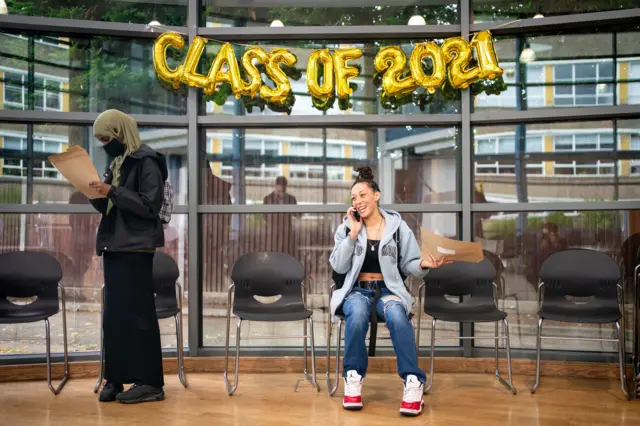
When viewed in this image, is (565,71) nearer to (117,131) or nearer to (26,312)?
(117,131)

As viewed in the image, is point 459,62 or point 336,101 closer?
point 459,62

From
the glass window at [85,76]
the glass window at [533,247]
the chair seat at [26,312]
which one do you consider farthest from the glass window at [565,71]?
the chair seat at [26,312]

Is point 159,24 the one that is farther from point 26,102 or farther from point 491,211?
point 491,211

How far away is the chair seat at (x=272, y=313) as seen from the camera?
4.43 m

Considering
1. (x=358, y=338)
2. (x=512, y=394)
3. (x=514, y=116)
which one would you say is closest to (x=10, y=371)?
(x=358, y=338)

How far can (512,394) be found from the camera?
4.37 metres

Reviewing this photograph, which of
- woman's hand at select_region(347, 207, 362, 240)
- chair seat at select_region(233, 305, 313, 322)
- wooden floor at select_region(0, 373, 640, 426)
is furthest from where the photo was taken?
chair seat at select_region(233, 305, 313, 322)

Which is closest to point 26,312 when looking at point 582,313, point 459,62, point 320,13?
point 320,13

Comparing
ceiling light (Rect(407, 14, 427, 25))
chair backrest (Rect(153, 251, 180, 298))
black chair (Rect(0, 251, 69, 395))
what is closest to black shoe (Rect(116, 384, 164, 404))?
black chair (Rect(0, 251, 69, 395))

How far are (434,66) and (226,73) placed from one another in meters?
1.48

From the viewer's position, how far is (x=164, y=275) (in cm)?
486

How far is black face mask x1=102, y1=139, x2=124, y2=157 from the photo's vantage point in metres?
3.98

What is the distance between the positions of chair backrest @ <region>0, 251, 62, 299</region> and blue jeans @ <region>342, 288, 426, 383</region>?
200 centimetres

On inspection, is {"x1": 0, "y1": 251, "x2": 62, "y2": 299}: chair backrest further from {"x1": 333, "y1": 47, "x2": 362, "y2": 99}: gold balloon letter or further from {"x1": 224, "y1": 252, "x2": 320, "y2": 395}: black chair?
{"x1": 333, "y1": 47, "x2": 362, "y2": 99}: gold balloon letter
